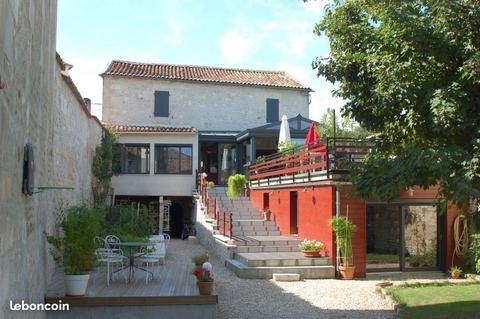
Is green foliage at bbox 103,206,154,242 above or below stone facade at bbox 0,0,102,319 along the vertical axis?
below

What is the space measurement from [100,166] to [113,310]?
1192 cm

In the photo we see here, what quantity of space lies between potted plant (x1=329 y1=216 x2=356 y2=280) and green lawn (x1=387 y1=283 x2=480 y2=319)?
74.3 inches

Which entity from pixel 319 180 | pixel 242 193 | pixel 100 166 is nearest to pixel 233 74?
pixel 242 193

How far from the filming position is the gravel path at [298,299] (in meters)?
9.66

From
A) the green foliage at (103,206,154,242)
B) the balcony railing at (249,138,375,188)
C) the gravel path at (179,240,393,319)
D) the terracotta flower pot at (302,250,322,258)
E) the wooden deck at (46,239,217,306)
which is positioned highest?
the balcony railing at (249,138,375,188)

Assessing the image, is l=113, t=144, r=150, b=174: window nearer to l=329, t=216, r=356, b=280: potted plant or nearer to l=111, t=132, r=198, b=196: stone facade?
l=111, t=132, r=198, b=196: stone facade

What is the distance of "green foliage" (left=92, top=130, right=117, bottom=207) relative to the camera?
64.0 ft

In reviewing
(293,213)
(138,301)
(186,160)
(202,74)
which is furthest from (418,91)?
(202,74)

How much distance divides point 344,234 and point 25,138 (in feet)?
30.6

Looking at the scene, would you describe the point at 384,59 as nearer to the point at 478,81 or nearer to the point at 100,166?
the point at 478,81

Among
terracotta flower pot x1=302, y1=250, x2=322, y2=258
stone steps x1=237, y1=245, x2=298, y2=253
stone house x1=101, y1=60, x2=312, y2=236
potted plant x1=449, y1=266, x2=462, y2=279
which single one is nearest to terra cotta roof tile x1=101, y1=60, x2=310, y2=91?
stone house x1=101, y1=60, x2=312, y2=236

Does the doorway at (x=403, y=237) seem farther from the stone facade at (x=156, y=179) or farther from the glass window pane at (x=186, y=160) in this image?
the glass window pane at (x=186, y=160)

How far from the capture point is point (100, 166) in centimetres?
1980

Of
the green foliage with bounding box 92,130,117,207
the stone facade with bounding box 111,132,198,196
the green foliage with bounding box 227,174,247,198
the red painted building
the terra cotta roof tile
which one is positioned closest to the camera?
the red painted building
